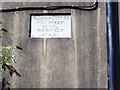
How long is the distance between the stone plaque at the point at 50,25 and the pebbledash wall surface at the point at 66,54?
0.08 metres

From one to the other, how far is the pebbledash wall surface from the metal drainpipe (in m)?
0.19

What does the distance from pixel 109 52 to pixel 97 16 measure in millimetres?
797

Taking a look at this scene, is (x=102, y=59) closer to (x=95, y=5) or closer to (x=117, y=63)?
(x=117, y=63)

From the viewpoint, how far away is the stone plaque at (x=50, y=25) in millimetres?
5543

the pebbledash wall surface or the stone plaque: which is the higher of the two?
the stone plaque

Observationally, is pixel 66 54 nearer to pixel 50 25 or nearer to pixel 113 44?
pixel 50 25

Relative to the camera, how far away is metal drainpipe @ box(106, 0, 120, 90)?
5.08 metres

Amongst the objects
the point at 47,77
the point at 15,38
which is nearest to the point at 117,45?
the point at 47,77

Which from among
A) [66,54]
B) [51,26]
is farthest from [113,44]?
[51,26]

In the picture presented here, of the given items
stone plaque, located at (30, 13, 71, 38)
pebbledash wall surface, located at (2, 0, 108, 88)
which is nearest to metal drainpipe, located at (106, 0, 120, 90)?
pebbledash wall surface, located at (2, 0, 108, 88)

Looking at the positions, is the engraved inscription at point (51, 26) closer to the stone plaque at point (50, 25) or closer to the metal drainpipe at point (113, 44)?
the stone plaque at point (50, 25)

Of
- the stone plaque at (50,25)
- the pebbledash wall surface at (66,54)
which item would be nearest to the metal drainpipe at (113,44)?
the pebbledash wall surface at (66,54)

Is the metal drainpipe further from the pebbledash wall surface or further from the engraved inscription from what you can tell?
the engraved inscription

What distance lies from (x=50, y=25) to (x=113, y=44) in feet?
4.30
